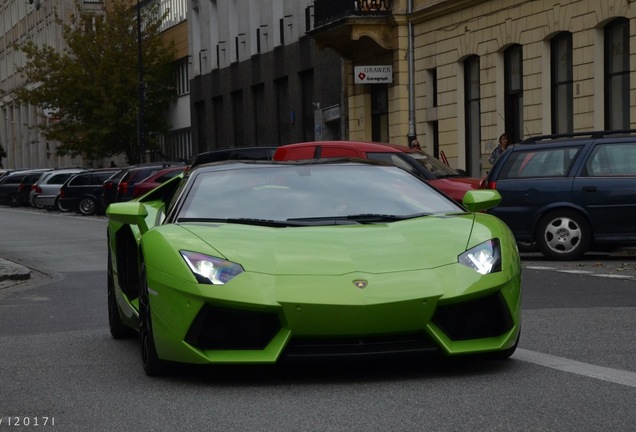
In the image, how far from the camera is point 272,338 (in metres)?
7.48

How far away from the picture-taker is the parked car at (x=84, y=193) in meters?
A: 48.0

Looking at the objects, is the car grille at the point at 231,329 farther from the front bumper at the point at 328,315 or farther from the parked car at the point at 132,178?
the parked car at the point at 132,178

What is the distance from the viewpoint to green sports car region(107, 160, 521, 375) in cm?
742

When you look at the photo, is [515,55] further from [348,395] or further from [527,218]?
[348,395]

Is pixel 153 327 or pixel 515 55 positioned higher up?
pixel 515 55

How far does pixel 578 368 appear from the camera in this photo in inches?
309

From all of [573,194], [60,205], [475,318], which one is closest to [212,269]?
[475,318]

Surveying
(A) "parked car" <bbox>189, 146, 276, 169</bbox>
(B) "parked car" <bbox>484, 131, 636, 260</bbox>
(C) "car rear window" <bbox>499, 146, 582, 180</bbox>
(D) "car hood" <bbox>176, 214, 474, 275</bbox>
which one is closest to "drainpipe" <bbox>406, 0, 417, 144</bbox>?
(A) "parked car" <bbox>189, 146, 276, 169</bbox>

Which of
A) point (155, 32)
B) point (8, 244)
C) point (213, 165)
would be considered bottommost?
point (8, 244)

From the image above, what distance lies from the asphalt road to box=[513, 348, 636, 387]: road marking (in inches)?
0.4

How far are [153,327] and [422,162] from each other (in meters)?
15.6

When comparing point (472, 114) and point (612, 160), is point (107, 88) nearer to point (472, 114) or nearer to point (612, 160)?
point (472, 114)

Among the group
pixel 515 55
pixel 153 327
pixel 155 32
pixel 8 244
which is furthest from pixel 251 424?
pixel 155 32

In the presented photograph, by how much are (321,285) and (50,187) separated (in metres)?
48.1
